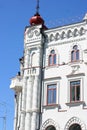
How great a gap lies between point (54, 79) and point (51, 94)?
1.58 meters

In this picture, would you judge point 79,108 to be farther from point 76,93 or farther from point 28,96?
point 28,96

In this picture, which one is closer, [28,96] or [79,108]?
[79,108]

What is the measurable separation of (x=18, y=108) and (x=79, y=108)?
890 cm

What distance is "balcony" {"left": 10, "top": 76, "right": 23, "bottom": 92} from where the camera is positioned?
147 ft

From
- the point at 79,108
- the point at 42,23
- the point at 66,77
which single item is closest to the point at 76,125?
the point at 79,108

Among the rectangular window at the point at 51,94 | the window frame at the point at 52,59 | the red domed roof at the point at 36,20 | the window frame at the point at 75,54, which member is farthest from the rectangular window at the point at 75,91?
the red domed roof at the point at 36,20

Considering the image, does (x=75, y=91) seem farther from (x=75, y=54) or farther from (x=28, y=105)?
(x=28, y=105)

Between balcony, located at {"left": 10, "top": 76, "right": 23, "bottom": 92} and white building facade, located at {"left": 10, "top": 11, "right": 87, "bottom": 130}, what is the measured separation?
0.31 metres

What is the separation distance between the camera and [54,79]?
41281 mm

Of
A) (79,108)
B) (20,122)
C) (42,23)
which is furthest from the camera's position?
(42,23)

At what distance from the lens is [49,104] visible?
40906 millimetres

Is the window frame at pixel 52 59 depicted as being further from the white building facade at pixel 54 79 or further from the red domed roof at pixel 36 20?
the red domed roof at pixel 36 20

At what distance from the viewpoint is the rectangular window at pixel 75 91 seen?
39.7m

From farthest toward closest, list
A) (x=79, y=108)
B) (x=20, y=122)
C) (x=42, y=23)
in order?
(x=42, y=23), (x=20, y=122), (x=79, y=108)
